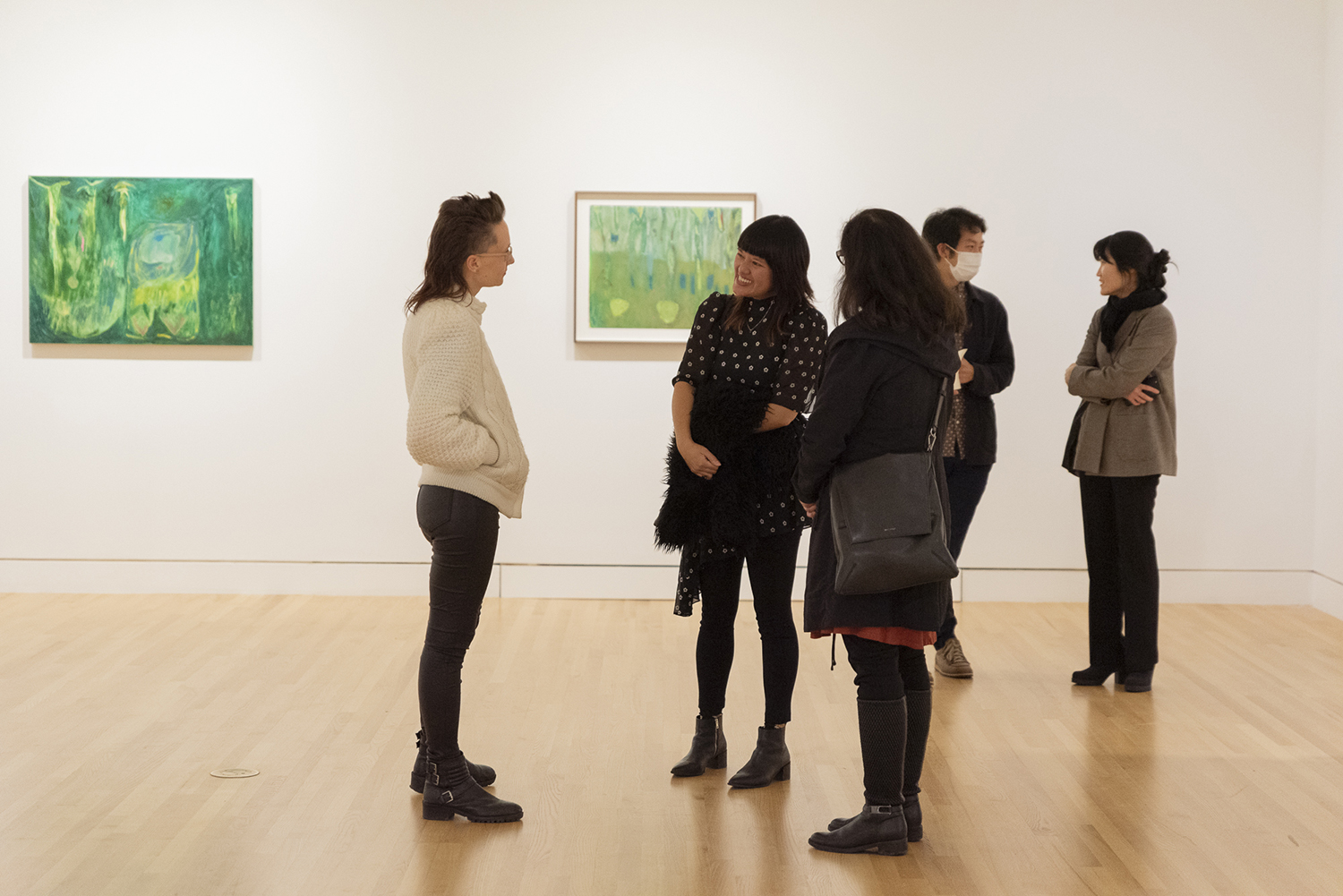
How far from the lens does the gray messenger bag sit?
8.78 feet

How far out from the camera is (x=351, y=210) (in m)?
6.00

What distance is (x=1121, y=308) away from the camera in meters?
4.40

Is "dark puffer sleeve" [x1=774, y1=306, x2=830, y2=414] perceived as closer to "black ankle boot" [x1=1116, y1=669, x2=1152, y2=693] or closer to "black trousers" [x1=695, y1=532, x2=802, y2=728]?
"black trousers" [x1=695, y1=532, x2=802, y2=728]

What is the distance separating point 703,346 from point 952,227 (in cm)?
134

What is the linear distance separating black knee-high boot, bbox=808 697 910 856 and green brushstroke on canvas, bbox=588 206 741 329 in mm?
3413

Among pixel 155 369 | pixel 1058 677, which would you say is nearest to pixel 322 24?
pixel 155 369

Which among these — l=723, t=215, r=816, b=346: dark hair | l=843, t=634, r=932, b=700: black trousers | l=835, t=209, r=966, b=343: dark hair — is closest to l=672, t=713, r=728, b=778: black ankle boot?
l=843, t=634, r=932, b=700: black trousers

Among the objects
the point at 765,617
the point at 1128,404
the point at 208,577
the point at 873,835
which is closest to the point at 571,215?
the point at 208,577

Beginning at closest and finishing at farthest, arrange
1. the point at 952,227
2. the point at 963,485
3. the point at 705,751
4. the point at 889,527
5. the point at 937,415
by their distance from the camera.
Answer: the point at 889,527
the point at 937,415
the point at 705,751
the point at 952,227
the point at 963,485

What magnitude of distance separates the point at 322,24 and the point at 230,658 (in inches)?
125

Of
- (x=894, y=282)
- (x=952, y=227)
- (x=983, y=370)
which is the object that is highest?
(x=952, y=227)

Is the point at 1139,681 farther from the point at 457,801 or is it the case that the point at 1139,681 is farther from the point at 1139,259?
the point at 457,801

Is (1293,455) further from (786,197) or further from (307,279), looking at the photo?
(307,279)

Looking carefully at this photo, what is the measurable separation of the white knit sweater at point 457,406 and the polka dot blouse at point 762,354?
55 cm
